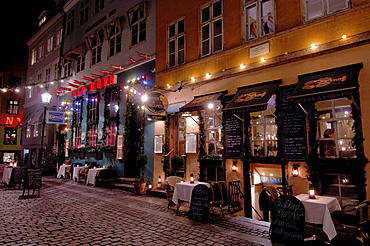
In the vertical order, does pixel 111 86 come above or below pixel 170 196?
above

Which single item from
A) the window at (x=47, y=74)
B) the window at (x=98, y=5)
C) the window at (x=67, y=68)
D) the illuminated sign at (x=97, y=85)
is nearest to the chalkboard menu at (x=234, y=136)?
the illuminated sign at (x=97, y=85)

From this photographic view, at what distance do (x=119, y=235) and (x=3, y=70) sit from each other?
37.7 metres

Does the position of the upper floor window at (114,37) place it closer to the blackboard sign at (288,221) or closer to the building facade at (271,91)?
the building facade at (271,91)

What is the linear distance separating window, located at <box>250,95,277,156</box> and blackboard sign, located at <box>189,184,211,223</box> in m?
2.67

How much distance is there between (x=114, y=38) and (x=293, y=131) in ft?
44.9

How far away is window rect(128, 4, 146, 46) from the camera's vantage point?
14.5 meters

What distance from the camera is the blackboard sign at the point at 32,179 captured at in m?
10.8

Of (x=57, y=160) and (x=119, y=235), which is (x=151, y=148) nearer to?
(x=119, y=235)

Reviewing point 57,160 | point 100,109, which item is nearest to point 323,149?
point 100,109

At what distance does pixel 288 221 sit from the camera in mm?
5453

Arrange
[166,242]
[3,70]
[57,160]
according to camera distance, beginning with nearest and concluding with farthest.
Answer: [166,242] < [57,160] < [3,70]

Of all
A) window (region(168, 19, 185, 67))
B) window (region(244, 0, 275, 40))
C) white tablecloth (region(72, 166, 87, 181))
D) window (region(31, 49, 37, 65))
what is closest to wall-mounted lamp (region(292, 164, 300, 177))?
window (region(244, 0, 275, 40))

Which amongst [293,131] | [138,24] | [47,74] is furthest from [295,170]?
[47,74]

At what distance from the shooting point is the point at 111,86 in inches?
652
